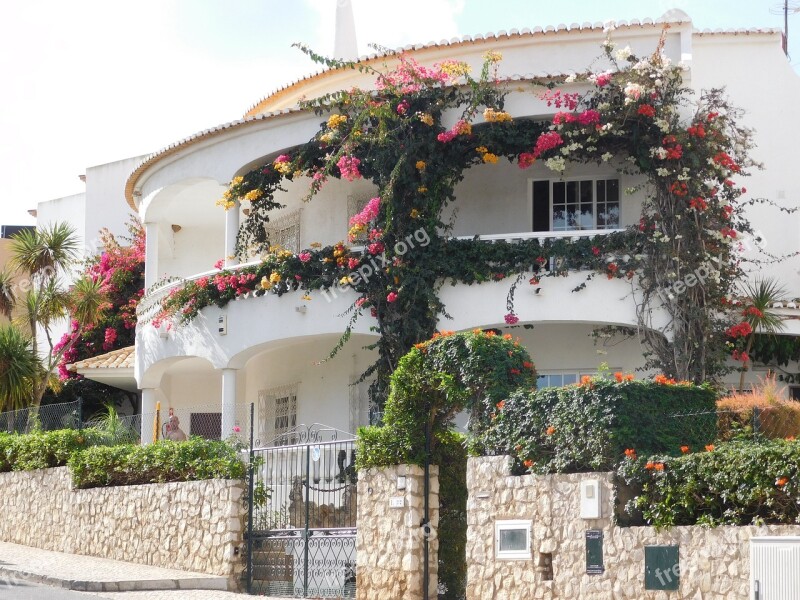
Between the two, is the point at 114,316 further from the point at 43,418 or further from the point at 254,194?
the point at 254,194

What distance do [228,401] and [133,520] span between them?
12.8ft

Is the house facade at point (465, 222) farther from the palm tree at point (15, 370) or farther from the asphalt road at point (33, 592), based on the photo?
the asphalt road at point (33, 592)

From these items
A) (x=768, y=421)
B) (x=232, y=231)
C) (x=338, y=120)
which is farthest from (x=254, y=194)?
(x=768, y=421)

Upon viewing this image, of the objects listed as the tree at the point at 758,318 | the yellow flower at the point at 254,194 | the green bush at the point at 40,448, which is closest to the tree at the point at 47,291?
the green bush at the point at 40,448

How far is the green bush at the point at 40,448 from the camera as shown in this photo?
2164cm

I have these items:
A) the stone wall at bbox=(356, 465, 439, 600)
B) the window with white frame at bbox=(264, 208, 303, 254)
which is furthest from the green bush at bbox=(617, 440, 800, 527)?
the window with white frame at bbox=(264, 208, 303, 254)

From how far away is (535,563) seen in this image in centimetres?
1354

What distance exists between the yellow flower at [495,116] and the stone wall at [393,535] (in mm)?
7073

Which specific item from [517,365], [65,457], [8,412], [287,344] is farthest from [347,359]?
[517,365]

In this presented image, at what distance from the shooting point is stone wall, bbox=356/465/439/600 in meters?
15.0

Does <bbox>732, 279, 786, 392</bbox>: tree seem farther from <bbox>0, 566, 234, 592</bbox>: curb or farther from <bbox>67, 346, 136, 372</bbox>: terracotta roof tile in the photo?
<bbox>67, 346, 136, 372</bbox>: terracotta roof tile

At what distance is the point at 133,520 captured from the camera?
19.4m

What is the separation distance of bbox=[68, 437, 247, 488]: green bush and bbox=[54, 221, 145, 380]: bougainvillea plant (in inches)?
429

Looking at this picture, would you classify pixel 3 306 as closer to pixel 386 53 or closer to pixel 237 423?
pixel 237 423
